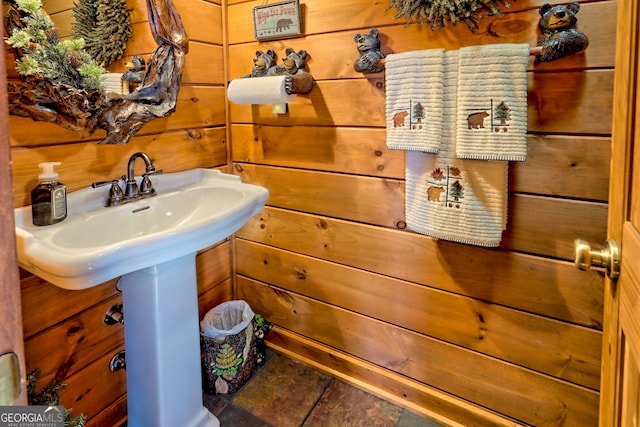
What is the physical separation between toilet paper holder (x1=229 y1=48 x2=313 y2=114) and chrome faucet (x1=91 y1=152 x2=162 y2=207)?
415 mm

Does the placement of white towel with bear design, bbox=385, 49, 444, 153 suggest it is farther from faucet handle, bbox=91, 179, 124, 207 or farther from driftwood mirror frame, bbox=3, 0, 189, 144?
faucet handle, bbox=91, 179, 124, 207

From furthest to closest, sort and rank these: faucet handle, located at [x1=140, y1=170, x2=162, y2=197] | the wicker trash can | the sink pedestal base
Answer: the wicker trash can, faucet handle, located at [x1=140, y1=170, x2=162, y2=197], the sink pedestal base

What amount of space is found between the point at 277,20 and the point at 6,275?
4.63ft

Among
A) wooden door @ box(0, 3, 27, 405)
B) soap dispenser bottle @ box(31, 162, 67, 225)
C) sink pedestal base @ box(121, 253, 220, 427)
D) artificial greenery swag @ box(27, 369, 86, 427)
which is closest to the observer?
wooden door @ box(0, 3, 27, 405)

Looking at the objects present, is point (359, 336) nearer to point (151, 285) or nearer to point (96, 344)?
point (151, 285)

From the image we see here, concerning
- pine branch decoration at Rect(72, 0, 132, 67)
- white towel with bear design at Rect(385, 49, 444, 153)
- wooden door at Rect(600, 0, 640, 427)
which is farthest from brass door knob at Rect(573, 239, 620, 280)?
pine branch decoration at Rect(72, 0, 132, 67)

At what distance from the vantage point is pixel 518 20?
1.10 m

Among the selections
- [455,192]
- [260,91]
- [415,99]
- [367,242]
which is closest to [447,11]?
[415,99]

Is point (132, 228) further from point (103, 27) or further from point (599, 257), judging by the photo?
point (599, 257)

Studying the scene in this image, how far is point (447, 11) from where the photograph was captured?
1.12 m

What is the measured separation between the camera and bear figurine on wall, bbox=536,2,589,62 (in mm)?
979

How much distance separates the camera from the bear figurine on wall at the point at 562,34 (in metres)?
0.98

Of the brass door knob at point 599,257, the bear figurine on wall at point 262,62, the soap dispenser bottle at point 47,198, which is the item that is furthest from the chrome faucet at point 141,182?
the brass door knob at point 599,257

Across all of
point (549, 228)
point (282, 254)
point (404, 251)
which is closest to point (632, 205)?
point (549, 228)
